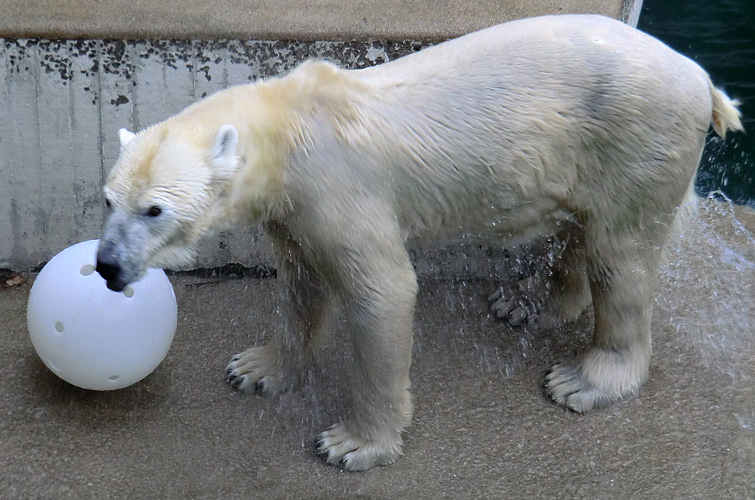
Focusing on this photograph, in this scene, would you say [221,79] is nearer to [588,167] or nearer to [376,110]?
[376,110]

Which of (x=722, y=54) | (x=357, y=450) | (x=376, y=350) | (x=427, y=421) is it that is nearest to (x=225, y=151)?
(x=376, y=350)

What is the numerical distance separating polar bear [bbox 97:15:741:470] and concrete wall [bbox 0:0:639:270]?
2.78ft

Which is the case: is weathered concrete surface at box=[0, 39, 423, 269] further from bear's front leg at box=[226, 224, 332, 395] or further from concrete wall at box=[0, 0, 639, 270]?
bear's front leg at box=[226, 224, 332, 395]

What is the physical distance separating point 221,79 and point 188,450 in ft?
4.85

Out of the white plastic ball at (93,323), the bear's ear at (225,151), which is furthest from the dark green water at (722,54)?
the bear's ear at (225,151)

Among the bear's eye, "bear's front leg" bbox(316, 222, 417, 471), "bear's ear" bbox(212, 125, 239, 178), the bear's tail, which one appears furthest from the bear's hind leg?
the bear's eye

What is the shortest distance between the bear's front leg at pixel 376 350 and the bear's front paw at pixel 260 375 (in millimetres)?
327

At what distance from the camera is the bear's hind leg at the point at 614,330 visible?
2822mm

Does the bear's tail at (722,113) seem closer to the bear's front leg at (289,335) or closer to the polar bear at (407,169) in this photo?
the polar bear at (407,169)

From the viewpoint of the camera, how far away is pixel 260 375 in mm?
3084

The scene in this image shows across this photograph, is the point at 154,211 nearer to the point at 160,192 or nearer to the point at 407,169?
the point at 160,192

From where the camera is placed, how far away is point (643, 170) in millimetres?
2637

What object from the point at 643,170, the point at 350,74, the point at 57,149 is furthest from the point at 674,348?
the point at 57,149

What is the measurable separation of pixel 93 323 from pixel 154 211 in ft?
2.28
